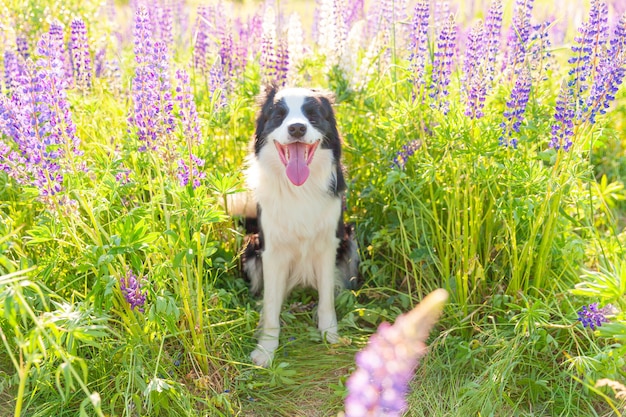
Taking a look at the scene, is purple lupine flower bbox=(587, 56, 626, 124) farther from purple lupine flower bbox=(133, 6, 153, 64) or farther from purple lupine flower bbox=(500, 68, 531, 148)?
purple lupine flower bbox=(133, 6, 153, 64)

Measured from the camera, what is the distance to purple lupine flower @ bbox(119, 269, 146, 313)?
2.62 m

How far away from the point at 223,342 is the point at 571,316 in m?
1.60

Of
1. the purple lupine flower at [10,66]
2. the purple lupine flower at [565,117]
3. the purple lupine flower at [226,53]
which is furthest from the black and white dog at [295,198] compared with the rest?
the purple lupine flower at [10,66]

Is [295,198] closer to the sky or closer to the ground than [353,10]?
closer to the ground

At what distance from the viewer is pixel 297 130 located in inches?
117

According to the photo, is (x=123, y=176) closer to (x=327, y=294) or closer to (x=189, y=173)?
(x=189, y=173)

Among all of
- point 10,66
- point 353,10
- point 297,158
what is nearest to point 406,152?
point 297,158

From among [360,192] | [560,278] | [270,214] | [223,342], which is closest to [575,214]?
[560,278]

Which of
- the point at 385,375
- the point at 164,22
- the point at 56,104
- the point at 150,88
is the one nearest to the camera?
the point at 385,375

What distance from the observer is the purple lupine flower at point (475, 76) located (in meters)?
2.88

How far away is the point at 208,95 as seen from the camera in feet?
12.9

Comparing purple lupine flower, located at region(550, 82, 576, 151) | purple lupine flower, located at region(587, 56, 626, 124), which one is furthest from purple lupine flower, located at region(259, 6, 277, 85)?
purple lupine flower, located at region(587, 56, 626, 124)

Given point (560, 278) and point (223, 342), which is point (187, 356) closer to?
point (223, 342)

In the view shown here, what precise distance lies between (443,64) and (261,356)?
1.66 m
